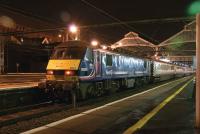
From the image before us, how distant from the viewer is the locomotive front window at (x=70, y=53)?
1734 cm

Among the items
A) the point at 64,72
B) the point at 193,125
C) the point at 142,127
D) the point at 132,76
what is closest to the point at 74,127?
the point at 142,127

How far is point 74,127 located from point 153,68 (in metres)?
27.5

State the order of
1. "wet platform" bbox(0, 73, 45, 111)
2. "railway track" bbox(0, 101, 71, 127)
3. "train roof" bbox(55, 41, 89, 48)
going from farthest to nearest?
"train roof" bbox(55, 41, 89, 48)
"wet platform" bbox(0, 73, 45, 111)
"railway track" bbox(0, 101, 71, 127)

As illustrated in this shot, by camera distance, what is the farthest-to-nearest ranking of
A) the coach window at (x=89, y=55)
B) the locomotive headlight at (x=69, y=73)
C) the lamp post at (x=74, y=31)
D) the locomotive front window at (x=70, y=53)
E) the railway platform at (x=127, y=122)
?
1. the lamp post at (x=74, y=31)
2. the coach window at (x=89, y=55)
3. the locomotive front window at (x=70, y=53)
4. the locomotive headlight at (x=69, y=73)
5. the railway platform at (x=127, y=122)

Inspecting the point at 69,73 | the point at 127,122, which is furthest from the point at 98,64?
the point at 127,122

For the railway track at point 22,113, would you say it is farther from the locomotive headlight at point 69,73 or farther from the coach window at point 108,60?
the coach window at point 108,60

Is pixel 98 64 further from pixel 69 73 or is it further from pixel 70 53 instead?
pixel 69 73

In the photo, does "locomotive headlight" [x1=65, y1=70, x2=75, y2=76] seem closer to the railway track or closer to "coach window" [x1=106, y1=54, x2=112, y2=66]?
the railway track

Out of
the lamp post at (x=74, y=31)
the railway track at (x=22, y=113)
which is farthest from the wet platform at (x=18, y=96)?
the lamp post at (x=74, y=31)

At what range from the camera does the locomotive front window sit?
17.3 meters

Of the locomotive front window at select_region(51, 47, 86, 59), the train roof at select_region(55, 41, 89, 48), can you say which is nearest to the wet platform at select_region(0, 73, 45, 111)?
the locomotive front window at select_region(51, 47, 86, 59)

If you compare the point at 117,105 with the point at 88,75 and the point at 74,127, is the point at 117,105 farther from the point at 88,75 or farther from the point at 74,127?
the point at 74,127

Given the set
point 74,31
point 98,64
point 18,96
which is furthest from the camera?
point 74,31

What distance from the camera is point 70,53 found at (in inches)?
695
